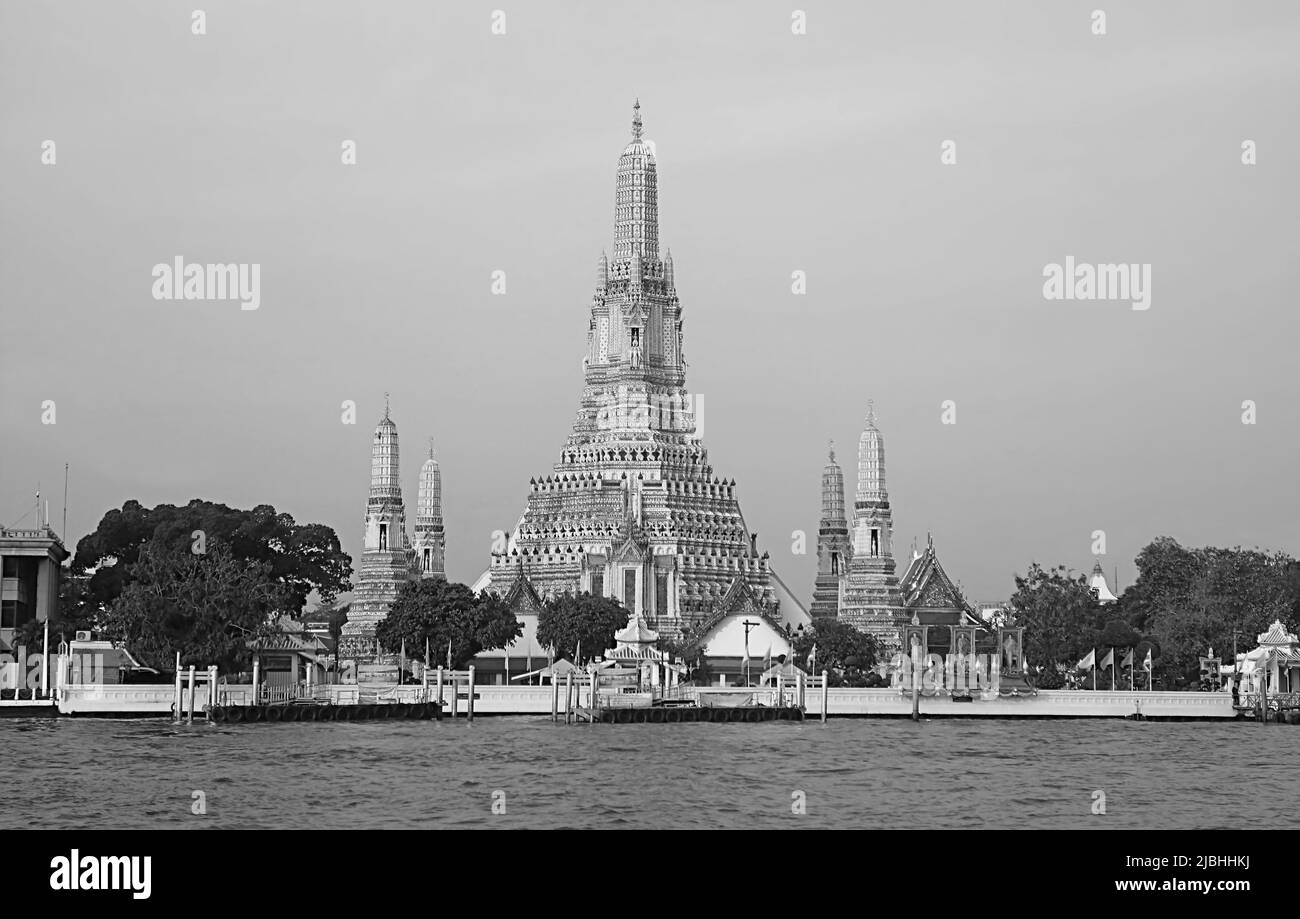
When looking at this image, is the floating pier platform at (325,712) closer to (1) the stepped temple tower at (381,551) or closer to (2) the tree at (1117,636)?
(1) the stepped temple tower at (381,551)

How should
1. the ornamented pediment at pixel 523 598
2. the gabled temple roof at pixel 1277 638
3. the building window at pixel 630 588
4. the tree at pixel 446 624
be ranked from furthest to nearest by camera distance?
1. the building window at pixel 630 588
2. the ornamented pediment at pixel 523 598
3. the tree at pixel 446 624
4. the gabled temple roof at pixel 1277 638

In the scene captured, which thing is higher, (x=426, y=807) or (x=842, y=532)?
(x=842, y=532)

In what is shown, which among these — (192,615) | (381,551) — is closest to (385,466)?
(381,551)

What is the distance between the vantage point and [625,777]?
61.1 metres

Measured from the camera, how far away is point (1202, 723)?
3979 inches

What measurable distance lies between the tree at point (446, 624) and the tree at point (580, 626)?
121 inches

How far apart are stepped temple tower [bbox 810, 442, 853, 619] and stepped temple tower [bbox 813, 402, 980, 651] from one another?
9.25 meters

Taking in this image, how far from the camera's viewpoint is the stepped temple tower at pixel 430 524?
144m

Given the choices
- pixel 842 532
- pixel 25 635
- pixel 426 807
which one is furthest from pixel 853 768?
pixel 842 532

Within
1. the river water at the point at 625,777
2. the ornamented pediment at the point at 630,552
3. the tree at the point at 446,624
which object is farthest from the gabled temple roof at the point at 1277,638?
the ornamented pediment at the point at 630,552

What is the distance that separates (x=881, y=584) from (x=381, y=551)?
29358 millimetres
